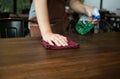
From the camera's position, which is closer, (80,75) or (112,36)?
(80,75)

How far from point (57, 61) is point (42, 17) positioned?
0.35 m

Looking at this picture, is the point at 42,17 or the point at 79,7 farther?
the point at 79,7

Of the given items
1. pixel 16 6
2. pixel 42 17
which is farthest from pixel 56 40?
pixel 16 6

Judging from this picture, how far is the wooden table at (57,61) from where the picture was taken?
2.45 ft

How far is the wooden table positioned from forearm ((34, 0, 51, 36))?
0.24ft

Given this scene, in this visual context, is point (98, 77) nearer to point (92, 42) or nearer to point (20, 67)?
point (20, 67)

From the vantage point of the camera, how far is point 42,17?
3.79 feet

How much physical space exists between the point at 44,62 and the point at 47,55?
0.30ft

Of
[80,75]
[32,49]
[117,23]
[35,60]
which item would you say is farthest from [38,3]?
[117,23]

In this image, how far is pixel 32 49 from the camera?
101 centimetres

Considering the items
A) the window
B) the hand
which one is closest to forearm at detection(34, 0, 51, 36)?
the hand

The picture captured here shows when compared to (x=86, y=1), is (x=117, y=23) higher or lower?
lower

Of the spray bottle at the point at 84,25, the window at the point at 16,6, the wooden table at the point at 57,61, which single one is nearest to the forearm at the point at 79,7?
the spray bottle at the point at 84,25

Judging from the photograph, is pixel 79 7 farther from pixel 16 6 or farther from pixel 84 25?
pixel 16 6
